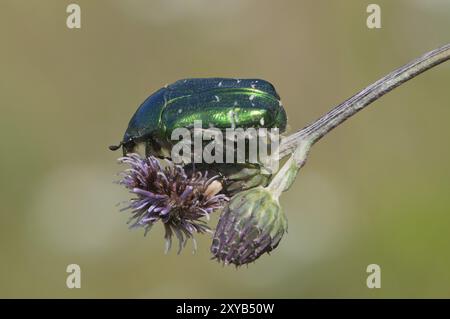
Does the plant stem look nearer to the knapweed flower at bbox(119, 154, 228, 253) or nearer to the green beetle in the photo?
the green beetle

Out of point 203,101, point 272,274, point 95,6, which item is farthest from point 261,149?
point 95,6

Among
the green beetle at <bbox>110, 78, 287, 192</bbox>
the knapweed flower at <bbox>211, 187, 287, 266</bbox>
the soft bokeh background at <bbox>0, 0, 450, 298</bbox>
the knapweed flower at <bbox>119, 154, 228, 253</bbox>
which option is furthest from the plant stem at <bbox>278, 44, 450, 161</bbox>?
the soft bokeh background at <bbox>0, 0, 450, 298</bbox>

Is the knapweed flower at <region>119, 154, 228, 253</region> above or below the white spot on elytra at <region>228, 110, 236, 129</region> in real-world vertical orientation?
below

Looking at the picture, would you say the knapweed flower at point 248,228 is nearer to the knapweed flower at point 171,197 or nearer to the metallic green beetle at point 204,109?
the knapweed flower at point 171,197

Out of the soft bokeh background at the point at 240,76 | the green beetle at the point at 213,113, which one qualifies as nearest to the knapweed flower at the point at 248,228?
the green beetle at the point at 213,113

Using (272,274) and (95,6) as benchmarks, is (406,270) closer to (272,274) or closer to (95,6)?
(272,274)

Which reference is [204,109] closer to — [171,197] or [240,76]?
[171,197]
